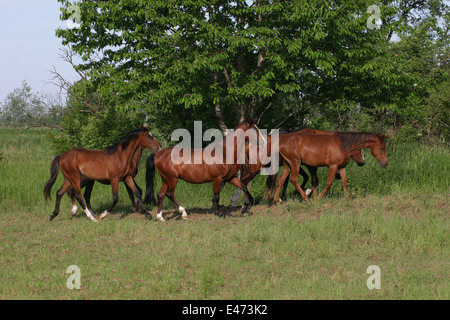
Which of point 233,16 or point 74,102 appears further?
point 74,102

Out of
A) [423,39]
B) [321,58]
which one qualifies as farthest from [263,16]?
[423,39]

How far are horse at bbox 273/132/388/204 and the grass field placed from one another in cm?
80

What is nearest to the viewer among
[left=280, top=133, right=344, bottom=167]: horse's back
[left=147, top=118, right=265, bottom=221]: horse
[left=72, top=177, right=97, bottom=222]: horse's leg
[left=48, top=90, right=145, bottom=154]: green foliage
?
[left=147, top=118, right=265, bottom=221]: horse

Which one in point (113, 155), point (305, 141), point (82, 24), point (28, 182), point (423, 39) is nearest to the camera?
point (113, 155)

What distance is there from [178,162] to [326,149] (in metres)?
3.52

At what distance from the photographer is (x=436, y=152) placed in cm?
1500

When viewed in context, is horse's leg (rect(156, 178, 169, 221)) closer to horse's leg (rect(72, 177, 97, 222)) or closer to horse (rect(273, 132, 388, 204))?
horse's leg (rect(72, 177, 97, 222))

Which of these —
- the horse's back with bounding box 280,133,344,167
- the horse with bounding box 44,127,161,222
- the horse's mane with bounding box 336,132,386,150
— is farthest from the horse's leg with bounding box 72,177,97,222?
the horse's mane with bounding box 336,132,386,150

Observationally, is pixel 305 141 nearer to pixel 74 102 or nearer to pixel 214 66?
pixel 214 66

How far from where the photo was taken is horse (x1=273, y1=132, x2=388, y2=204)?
11.6 metres

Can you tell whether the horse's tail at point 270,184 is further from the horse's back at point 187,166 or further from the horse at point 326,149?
the horse's back at point 187,166

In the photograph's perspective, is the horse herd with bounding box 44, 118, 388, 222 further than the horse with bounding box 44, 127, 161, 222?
No
